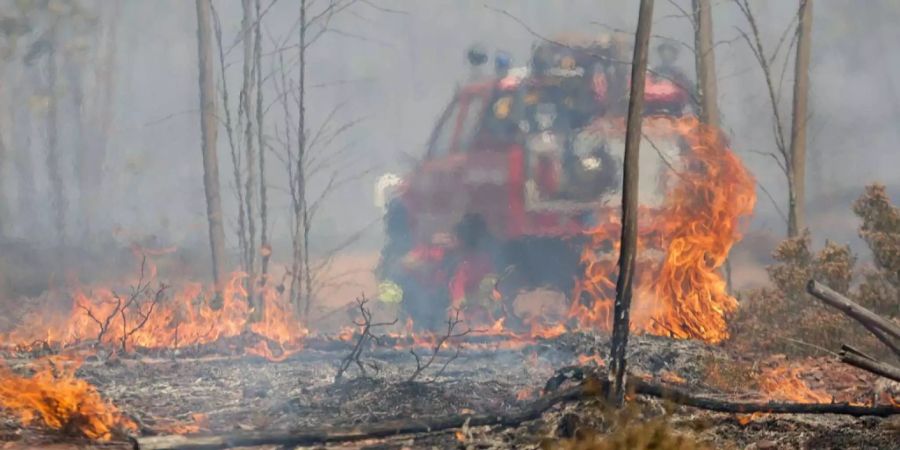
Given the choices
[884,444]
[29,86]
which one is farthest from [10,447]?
[29,86]

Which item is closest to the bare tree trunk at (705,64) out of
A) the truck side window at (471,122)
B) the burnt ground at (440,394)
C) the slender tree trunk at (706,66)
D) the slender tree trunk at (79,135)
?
the slender tree trunk at (706,66)

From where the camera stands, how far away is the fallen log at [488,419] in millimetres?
4902

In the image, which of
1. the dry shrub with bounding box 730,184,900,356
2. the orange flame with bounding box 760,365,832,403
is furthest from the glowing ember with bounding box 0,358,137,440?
the dry shrub with bounding box 730,184,900,356

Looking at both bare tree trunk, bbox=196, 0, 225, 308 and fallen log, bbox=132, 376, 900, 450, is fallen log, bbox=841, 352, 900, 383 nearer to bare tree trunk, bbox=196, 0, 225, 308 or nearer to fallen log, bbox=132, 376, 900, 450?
fallen log, bbox=132, 376, 900, 450

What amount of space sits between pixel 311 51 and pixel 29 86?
29.2 feet

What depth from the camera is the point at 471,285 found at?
941 centimetres

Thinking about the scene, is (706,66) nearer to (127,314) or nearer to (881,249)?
(881,249)

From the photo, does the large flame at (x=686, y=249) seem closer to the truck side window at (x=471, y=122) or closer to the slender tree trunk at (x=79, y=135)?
the truck side window at (x=471, y=122)

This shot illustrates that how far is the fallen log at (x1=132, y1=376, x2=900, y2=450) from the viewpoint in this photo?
4902 millimetres

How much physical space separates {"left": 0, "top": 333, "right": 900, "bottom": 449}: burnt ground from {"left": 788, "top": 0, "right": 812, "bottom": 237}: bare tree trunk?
2728 mm

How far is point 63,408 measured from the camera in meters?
5.55

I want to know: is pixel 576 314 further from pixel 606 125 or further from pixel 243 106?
pixel 243 106

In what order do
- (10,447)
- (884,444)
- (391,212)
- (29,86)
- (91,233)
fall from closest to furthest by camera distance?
(884,444)
(10,447)
(391,212)
(91,233)
(29,86)

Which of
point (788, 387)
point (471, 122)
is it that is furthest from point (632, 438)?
point (471, 122)
